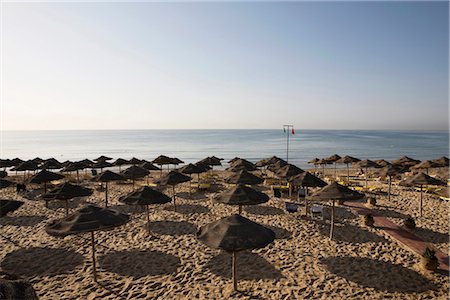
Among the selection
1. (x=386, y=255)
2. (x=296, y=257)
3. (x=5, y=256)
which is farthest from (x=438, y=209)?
(x=5, y=256)

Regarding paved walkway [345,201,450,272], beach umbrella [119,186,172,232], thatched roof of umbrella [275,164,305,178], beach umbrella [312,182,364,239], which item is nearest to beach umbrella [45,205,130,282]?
beach umbrella [119,186,172,232]

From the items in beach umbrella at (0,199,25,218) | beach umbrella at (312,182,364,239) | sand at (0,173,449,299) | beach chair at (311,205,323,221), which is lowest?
sand at (0,173,449,299)

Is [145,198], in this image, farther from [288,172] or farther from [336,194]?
[288,172]

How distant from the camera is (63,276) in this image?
339 inches

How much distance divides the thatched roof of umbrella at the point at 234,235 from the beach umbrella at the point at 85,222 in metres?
2.62

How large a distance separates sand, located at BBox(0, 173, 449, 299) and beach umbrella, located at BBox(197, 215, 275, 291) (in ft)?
5.77

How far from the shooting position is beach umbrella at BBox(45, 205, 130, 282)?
7292mm

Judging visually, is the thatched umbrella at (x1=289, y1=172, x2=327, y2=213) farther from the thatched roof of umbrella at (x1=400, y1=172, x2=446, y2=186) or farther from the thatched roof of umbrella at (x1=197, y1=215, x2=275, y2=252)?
the thatched roof of umbrella at (x1=197, y1=215, x2=275, y2=252)

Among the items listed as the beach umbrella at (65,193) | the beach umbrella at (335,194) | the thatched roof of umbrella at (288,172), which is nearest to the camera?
the beach umbrella at (335,194)

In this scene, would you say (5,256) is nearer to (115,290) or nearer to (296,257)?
(115,290)

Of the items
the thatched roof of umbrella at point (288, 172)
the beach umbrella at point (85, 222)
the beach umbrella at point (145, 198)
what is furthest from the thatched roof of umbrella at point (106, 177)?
the thatched roof of umbrella at point (288, 172)

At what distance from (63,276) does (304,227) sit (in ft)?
32.1

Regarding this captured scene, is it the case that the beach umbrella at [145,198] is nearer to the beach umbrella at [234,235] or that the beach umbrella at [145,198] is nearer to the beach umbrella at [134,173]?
the beach umbrella at [234,235]

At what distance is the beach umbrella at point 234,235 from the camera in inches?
265
